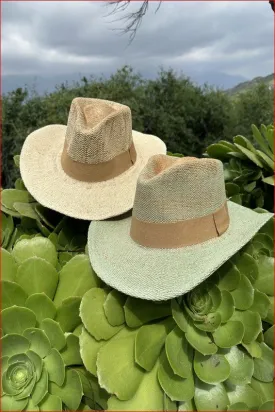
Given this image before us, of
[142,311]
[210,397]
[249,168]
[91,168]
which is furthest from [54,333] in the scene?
[249,168]

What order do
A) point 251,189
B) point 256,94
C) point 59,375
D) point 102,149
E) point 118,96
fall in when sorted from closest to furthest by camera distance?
point 59,375 < point 102,149 < point 251,189 < point 118,96 < point 256,94

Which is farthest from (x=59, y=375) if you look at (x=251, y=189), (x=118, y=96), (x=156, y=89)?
(x=156, y=89)

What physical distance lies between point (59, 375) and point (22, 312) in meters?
0.09

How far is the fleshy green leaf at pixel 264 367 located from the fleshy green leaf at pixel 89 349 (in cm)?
22

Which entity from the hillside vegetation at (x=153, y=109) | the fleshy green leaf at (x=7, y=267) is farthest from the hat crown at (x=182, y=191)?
the hillside vegetation at (x=153, y=109)

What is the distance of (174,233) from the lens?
0.62 m

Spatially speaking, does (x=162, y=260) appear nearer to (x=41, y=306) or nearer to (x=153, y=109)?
(x=41, y=306)

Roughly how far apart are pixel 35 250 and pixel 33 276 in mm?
53

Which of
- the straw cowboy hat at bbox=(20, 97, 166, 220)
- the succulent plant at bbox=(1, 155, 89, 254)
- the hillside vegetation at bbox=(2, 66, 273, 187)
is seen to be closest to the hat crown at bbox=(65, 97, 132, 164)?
the straw cowboy hat at bbox=(20, 97, 166, 220)

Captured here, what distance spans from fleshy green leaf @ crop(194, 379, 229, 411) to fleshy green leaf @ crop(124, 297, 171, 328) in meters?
0.10

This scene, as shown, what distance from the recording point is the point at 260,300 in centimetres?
61

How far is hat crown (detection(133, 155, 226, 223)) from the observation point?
0.60 m

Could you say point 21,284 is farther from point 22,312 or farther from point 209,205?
point 209,205

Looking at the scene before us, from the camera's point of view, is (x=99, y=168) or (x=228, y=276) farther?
(x=99, y=168)
